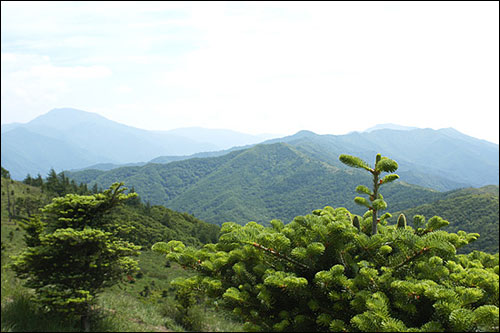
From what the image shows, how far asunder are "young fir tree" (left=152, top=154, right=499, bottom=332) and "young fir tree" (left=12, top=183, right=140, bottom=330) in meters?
7.18

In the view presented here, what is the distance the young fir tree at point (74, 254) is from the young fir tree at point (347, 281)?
718cm

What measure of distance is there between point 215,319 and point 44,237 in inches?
520

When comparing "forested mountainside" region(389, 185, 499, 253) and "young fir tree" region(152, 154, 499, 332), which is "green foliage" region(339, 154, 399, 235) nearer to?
"young fir tree" region(152, 154, 499, 332)

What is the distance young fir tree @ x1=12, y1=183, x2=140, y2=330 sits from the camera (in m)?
9.44

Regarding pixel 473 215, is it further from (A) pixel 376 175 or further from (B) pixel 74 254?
(A) pixel 376 175

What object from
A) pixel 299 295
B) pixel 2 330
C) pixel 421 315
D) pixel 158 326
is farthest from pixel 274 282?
pixel 158 326

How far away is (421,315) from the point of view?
3189mm

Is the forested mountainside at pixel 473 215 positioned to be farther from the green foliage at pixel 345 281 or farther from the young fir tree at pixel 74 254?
the green foliage at pixel 345 281

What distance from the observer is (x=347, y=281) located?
3312 mm

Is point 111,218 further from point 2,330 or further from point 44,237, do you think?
point 2,330

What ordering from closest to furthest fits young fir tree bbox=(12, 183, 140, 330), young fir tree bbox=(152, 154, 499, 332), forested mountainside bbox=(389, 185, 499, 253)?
young fir tree bbox=(152, 154, 499, 332) → young fir tree bbox=(12, 183, 140, 330) → forested mountainside bbox=(389, 185, 499, 253)

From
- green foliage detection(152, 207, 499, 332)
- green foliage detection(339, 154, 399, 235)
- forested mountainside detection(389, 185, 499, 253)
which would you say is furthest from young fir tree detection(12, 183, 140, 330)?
forested mountainside detection(389, 185, 499, 253)

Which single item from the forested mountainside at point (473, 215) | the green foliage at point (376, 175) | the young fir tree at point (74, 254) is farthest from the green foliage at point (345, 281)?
the forested mountainside at point (473, 215)

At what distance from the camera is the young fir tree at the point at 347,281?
2.91 m
